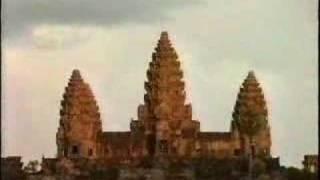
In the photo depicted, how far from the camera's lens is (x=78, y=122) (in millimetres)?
48844

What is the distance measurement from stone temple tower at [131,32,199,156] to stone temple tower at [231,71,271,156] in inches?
57.0

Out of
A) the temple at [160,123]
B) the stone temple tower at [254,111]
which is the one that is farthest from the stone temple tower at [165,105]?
the stone temple tower at [254,111]

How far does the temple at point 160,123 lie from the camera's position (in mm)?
47062

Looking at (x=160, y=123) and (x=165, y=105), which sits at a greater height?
(x=165, y=105)

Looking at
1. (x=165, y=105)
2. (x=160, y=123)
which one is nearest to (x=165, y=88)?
(x=165, y=105)

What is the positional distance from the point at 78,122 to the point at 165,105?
2894 mm

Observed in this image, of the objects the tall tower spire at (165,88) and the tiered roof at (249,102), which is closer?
the tiered roof at (249,102)

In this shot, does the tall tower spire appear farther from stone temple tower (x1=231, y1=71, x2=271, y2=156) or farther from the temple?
stone temple tower (x1=231, y1=71, x2=271, y2=156)

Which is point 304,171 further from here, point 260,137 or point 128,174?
point 260,137

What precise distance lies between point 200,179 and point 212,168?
2139 millimetres

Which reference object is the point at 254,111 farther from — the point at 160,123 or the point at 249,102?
the point at 160,123

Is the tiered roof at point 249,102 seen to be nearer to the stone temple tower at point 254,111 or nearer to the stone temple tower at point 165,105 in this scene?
the stone temple tower at point 254,111

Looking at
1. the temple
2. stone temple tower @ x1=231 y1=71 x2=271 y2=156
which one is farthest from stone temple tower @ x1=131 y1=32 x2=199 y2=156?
stone temple tower @ x1=231 y1=71 x2=271 y2=156

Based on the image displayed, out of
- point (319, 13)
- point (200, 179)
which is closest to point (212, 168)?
point (200, 179)
